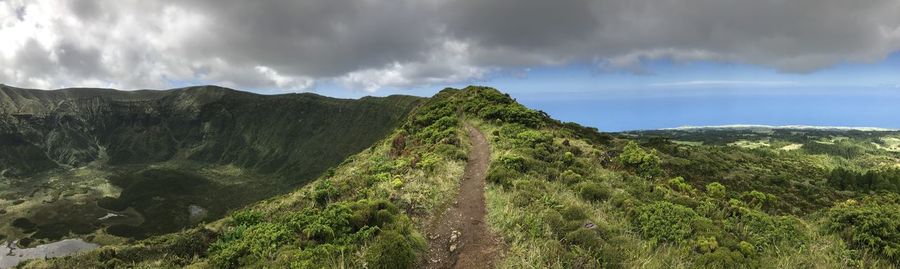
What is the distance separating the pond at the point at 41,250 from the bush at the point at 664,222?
215m

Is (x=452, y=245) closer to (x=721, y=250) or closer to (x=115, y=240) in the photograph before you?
(x=721, y=250)

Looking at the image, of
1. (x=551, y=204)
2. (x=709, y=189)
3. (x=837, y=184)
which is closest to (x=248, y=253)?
(x=551, y=204)

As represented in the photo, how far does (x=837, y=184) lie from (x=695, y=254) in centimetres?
5665

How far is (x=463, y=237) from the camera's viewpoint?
14.1 metres

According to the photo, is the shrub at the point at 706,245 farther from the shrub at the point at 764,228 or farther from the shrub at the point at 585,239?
the shrub at the point at 585,239

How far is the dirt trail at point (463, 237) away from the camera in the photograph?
1230 cm

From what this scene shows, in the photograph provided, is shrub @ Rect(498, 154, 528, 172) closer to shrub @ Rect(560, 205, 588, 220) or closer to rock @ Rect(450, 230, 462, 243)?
shrub @ Rect(560, 205, 588, 220)

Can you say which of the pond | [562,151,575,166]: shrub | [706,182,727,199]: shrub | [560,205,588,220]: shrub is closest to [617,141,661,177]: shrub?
[706,182,727,199]: shrub

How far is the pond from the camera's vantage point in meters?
170

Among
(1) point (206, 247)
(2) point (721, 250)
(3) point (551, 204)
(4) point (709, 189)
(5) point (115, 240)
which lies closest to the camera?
(2) point (721, 250)

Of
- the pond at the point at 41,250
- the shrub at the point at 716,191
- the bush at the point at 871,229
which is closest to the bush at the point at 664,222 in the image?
the bush at the point at 871,229

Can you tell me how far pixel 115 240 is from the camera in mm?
184125

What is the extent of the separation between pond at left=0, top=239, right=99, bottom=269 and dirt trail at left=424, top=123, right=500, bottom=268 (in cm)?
20966

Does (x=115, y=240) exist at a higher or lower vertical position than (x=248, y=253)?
lower
